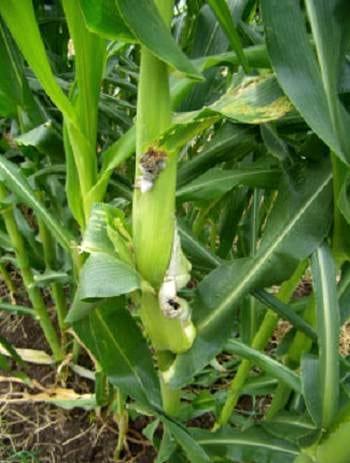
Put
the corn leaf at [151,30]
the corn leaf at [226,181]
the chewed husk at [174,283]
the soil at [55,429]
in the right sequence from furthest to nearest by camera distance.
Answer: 1. the soil at [55,429]
2. the corn leaf at [226,181]
3. the chewed husk at [174,283]
4. the corn leaf at [151,30]

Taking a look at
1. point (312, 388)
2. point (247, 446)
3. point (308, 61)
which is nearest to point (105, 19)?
point (308, 61)

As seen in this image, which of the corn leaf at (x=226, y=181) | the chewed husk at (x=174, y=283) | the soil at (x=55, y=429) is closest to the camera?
the chewed husk at (x=174, y=283)

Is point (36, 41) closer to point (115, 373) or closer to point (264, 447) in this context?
point (115, 373)

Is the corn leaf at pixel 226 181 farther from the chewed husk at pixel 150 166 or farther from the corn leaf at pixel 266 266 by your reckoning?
the chewed husk at pixel 150 166

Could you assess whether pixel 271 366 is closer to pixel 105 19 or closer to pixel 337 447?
pixel 337 447

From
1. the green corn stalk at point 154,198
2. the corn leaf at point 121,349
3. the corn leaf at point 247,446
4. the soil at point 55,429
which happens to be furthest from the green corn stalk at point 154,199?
the soil at point 55,429

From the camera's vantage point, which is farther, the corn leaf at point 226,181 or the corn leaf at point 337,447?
the corn leaf at point 226,181

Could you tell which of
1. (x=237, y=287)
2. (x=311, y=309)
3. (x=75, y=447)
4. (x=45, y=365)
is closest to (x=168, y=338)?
(x=237, y=287)
